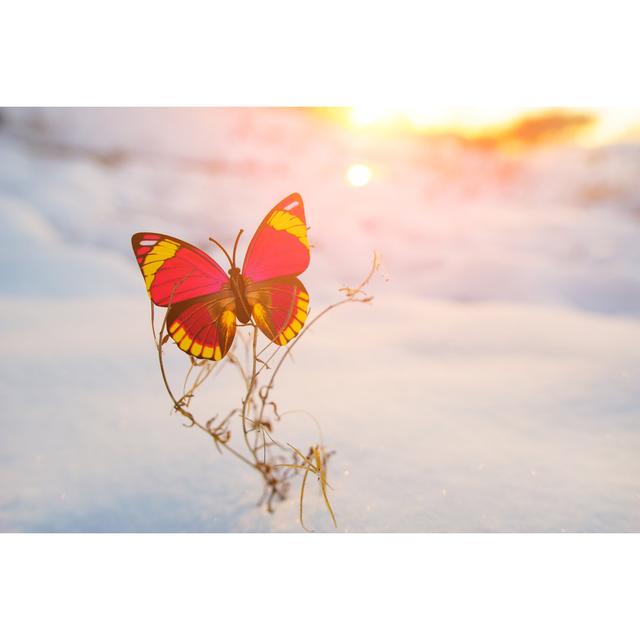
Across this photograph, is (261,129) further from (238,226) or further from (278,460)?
(278,460)

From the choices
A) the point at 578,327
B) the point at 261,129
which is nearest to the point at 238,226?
the point at 261,129

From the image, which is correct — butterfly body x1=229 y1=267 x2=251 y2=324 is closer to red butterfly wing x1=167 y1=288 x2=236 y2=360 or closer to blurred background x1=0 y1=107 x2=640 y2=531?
red butterfly wing x1=167 y1=288 x2=236 y2=360

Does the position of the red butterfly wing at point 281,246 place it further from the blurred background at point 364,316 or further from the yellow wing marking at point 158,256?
the blurred background at point 364,316

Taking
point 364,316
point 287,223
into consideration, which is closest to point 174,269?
point 287,223

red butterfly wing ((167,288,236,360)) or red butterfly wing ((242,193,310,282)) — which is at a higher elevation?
red butterfly wing ((242,193,310,282))

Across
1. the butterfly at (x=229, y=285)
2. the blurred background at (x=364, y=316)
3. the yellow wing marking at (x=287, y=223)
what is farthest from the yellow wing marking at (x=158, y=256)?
the blurred background at (x=364, y=316)

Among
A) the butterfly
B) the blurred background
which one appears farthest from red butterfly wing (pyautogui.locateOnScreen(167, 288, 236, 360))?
the blurred background

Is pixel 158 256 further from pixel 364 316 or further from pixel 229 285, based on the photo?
pixel 364 316
